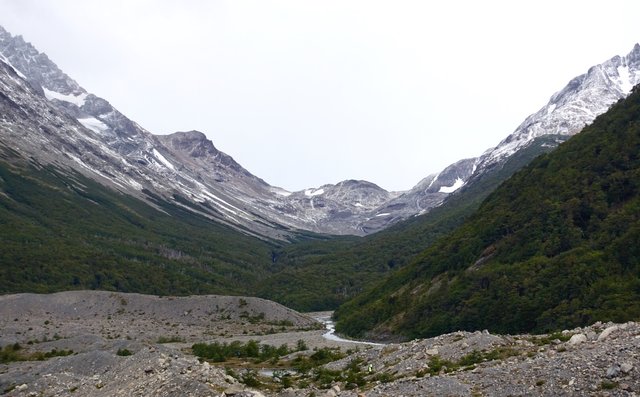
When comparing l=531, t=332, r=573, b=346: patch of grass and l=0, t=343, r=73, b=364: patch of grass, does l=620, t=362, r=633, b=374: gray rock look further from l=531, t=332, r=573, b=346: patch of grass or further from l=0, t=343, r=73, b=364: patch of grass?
l=0, t=343, r=73, b=364: patch of grass

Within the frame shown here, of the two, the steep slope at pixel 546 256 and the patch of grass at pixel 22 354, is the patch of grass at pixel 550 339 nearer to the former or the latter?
the steep slope at pixel 546 256

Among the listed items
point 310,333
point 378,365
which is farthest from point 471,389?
point 310,333

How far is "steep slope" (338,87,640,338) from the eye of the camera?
87625 millimetres

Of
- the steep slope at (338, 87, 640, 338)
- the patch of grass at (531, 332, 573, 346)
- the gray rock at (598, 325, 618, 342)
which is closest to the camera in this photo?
the gray rock at (598, 325, 618, 342)

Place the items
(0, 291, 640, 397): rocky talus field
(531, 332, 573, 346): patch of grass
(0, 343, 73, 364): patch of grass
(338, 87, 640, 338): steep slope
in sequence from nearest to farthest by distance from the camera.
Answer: (0, 291, 640, 397): rocky talus field, (531, 332, 573, 346): patch of grass, (0, 343, 73, 364): patch of grass, (338, 87, 640, 338): steep slope

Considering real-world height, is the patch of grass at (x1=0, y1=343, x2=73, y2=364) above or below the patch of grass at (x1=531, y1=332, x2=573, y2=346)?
below

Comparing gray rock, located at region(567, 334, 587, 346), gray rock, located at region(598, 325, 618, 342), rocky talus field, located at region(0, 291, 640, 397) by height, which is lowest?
rocky talus field, located at region(0, 291, 640, 397)

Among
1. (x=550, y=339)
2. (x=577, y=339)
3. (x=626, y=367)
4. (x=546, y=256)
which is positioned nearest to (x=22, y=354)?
(x=550, y=339)

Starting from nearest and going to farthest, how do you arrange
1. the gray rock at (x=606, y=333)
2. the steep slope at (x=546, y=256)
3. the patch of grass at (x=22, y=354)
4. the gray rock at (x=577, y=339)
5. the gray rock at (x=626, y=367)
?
1. the gray rock at (x=626, y=367)
2. the gray rock at (x=606, y=333)
3. the gray rock at (x=577, y=339)
4. the patch of grass at (x=22, y=354)
5. the steep slope at (x=546, y=256)

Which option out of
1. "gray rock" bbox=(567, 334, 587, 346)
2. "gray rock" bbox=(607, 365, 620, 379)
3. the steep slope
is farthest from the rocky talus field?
the steep slope

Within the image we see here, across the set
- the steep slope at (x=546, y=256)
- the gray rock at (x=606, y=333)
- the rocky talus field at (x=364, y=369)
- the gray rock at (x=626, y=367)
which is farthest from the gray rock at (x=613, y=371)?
the steep slope at (x=546, y=256)

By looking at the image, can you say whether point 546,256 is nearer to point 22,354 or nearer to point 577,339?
point 577,339

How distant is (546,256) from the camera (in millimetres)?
105625

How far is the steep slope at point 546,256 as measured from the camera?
287 feet
